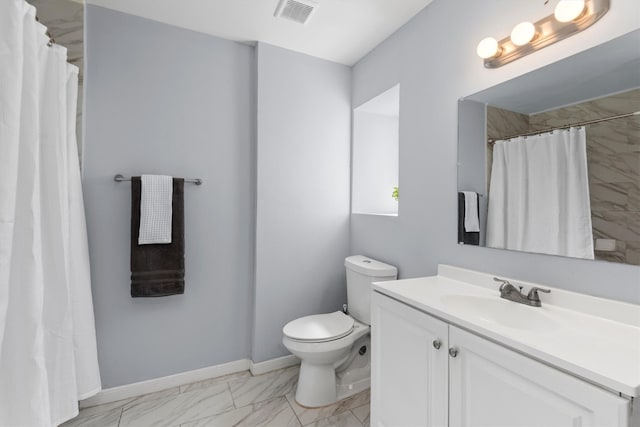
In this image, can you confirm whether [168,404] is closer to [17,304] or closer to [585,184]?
[17,304]

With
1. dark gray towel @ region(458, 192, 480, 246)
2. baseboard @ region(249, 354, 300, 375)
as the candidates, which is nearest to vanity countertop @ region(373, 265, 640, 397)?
dark gray towel @ region(458, 192, 480, 246)

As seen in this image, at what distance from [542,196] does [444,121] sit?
0.64 m

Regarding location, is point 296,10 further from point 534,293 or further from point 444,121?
point 534,293

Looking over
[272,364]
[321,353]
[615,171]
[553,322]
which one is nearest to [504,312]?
[553,322]

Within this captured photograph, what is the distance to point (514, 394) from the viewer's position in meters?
0.84

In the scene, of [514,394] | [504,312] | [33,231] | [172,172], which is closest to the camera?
[514,394]

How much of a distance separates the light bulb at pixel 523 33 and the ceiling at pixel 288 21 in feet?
2.28

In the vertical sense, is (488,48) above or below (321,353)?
above

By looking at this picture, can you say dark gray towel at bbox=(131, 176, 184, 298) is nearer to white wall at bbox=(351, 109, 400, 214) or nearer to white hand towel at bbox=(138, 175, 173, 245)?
white hand towel at bbox=(138, 175, 173, 245)

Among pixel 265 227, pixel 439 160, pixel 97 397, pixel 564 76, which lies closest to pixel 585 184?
pixel 564 76

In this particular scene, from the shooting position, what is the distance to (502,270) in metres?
1.35

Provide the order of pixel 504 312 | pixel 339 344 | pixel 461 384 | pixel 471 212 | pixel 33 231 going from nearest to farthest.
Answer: pixel 461 384
pixel 33 231
pixel 504 312
pixel 471 212
pixel 339 344

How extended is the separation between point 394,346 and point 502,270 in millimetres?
616

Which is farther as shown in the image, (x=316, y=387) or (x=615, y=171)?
(x=316, y=387)
